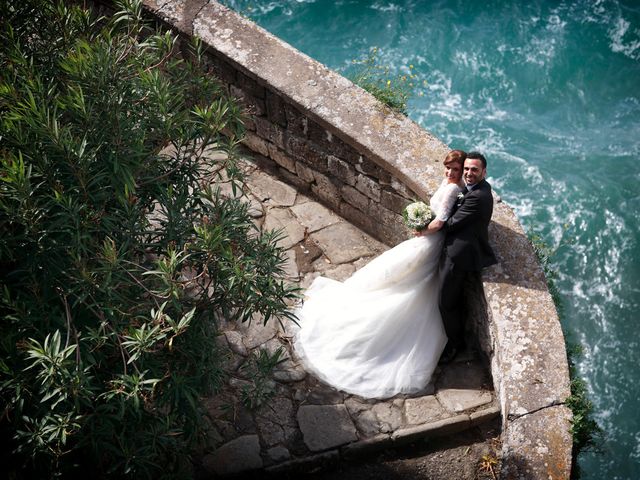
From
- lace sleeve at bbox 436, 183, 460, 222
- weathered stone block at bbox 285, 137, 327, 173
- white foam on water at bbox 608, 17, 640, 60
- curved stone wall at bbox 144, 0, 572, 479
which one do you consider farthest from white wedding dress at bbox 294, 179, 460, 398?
white foam on water at bbox 608, 17, 640, 60

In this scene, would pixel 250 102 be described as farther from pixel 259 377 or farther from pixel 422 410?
pixel 422 410

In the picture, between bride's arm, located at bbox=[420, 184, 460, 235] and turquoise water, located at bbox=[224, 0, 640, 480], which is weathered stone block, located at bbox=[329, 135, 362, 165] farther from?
turquoise water, located at bbox=[224, 0, 640, 480]

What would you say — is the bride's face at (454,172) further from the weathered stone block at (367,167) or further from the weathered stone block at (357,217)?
the weathered stone block at (357,217)

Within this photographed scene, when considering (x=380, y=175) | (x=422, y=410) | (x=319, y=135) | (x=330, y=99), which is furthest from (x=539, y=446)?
(x=330, y=99)

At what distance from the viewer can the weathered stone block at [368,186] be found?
197 inches

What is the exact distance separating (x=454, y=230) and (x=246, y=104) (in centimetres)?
234

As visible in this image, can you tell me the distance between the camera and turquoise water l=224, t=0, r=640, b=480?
7.26 meters

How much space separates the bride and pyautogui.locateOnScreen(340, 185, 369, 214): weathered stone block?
73 cm

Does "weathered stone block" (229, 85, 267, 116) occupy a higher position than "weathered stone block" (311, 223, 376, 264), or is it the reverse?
"weathered stone block" (229, 85, 267, 116)

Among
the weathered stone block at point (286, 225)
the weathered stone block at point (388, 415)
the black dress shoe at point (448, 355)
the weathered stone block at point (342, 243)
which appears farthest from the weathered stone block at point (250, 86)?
the weathered stone block at point (388, 415)

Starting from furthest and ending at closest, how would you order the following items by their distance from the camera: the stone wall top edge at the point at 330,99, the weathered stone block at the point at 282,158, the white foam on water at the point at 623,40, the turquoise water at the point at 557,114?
the white foam on water at the point at 623,40 → the turquoise water at the point at 557,114 → the weathered stone block at the point at 282,158 → the stone wall top edge at the point at 330,99

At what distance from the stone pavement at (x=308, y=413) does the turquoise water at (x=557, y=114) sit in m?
2.85

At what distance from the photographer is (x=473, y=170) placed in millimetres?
3969

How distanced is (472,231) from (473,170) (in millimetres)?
402
